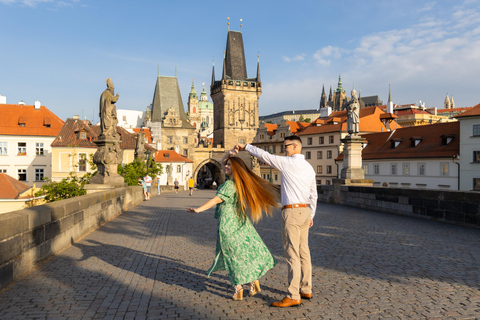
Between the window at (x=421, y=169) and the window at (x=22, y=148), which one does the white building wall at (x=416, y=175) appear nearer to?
the window at (x=421, y=169)

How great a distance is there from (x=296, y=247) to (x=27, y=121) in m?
56.3

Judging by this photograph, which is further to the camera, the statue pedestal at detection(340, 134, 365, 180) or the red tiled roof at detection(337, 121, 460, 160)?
the red tiled roof at detection(337, 121, 460, 160)

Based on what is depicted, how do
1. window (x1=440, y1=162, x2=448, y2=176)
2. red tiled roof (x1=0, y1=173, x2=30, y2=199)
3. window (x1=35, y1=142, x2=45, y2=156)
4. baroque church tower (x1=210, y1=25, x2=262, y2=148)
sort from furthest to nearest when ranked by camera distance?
baroque church tower (x1=210, y1=25, x2=262, y2=148) → window (x1=35, y1=142, x2=45, y2=156) → window (x1=440, y1=162, x2=448, y2=176) → red tiled roof (x1=0, y1=173, x2=30, y2=199)

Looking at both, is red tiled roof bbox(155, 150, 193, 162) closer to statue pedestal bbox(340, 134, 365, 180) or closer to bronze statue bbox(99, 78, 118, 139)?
statue pedestal bbox(340, 134, 365, 180)

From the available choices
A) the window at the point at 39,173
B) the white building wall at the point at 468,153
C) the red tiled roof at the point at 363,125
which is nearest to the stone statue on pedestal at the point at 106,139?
the white building wall at the point at 468,153

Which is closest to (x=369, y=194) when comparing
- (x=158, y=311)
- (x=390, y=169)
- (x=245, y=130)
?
(x=158, y=311)

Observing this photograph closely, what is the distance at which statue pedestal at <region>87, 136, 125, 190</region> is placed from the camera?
43.7 ft

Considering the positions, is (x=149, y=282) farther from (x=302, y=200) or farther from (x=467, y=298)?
(x=467, y=298)

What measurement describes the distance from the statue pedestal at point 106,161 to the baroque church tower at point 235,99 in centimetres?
5928

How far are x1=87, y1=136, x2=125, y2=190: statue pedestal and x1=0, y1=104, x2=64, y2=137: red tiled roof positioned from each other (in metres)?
43.4

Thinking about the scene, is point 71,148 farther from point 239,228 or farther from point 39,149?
point 239,228

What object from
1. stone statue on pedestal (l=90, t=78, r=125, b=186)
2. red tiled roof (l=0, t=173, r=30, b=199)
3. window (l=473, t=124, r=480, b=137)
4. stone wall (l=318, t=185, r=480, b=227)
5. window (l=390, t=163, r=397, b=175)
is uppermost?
window (l=473, t=124, r=480, b=137)

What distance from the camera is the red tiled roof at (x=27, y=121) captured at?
51344mm

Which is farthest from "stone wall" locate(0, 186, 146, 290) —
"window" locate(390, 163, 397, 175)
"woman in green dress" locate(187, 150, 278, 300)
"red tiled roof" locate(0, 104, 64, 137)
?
"red tiled roof" locate(0, 104, 64, 137)
